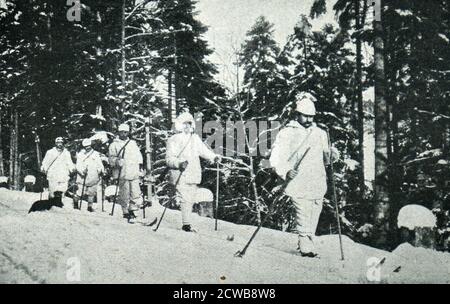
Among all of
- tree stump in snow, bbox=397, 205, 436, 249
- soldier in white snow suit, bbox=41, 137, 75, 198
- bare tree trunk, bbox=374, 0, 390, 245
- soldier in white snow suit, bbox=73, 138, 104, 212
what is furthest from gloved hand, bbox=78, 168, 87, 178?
tree stump in snow, bbox=397, 205, 436, 249

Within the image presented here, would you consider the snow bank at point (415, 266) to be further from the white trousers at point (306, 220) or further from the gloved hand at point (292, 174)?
the gloved hand at point (292, 174)

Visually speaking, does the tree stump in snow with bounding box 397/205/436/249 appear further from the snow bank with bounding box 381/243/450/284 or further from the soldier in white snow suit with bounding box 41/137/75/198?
the soldier in white snow suit with bounding box 41/137/75/198

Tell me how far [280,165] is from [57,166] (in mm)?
7347

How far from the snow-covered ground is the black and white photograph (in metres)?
0.03

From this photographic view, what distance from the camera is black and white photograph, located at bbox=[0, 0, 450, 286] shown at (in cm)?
524

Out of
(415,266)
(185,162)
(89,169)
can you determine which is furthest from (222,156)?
(415,266)

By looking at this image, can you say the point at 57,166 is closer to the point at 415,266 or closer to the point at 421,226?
the point at 421,226

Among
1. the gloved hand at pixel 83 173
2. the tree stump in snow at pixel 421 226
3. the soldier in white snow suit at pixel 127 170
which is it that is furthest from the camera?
the gloved hand at pixel 83 173

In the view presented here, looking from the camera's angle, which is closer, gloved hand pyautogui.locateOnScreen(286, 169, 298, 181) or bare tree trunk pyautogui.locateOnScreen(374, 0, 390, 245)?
gloved hand pyautogui.locateOnScreen(286, 169, 298, 181)

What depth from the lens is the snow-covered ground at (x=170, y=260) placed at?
4.63m

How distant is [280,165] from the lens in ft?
20.7

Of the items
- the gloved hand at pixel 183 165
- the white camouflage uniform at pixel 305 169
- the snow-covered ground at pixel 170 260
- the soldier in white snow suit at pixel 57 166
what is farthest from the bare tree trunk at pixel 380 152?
the soldier in white snow suit at pixel 57 166
